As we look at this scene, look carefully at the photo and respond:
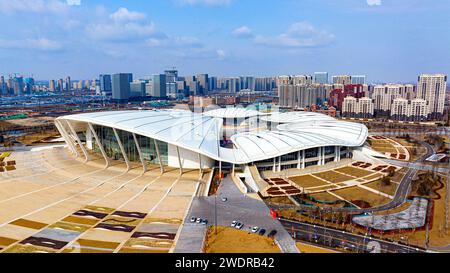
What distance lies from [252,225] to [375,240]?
9.16 m

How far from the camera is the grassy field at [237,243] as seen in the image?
20.7 meters

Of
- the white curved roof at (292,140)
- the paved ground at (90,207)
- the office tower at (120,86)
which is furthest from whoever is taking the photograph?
the office tower at (120,86)

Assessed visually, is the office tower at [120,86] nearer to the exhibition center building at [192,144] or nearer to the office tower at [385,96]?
the office tower at [385,96]

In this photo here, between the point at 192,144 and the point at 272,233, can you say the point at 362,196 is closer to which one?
the point at 272,233

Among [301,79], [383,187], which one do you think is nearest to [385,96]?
[301,79]

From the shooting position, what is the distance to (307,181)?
1464 inches

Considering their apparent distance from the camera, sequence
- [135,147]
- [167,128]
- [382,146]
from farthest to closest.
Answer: [382,146] → [135,147] → [167,128]

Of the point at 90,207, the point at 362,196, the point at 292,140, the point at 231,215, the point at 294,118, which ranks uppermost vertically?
the point at 294,118

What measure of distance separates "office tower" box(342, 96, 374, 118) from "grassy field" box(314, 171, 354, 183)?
2904 inches

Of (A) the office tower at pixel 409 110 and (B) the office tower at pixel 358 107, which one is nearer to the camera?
(A) the office tower at pixel 409 110

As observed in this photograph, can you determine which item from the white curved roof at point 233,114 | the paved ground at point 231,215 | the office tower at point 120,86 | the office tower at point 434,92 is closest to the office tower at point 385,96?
the office tower at point 434,92

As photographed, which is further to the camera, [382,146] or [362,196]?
[382,146]

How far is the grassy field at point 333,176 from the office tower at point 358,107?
73.8 metres

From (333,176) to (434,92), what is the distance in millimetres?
86010
